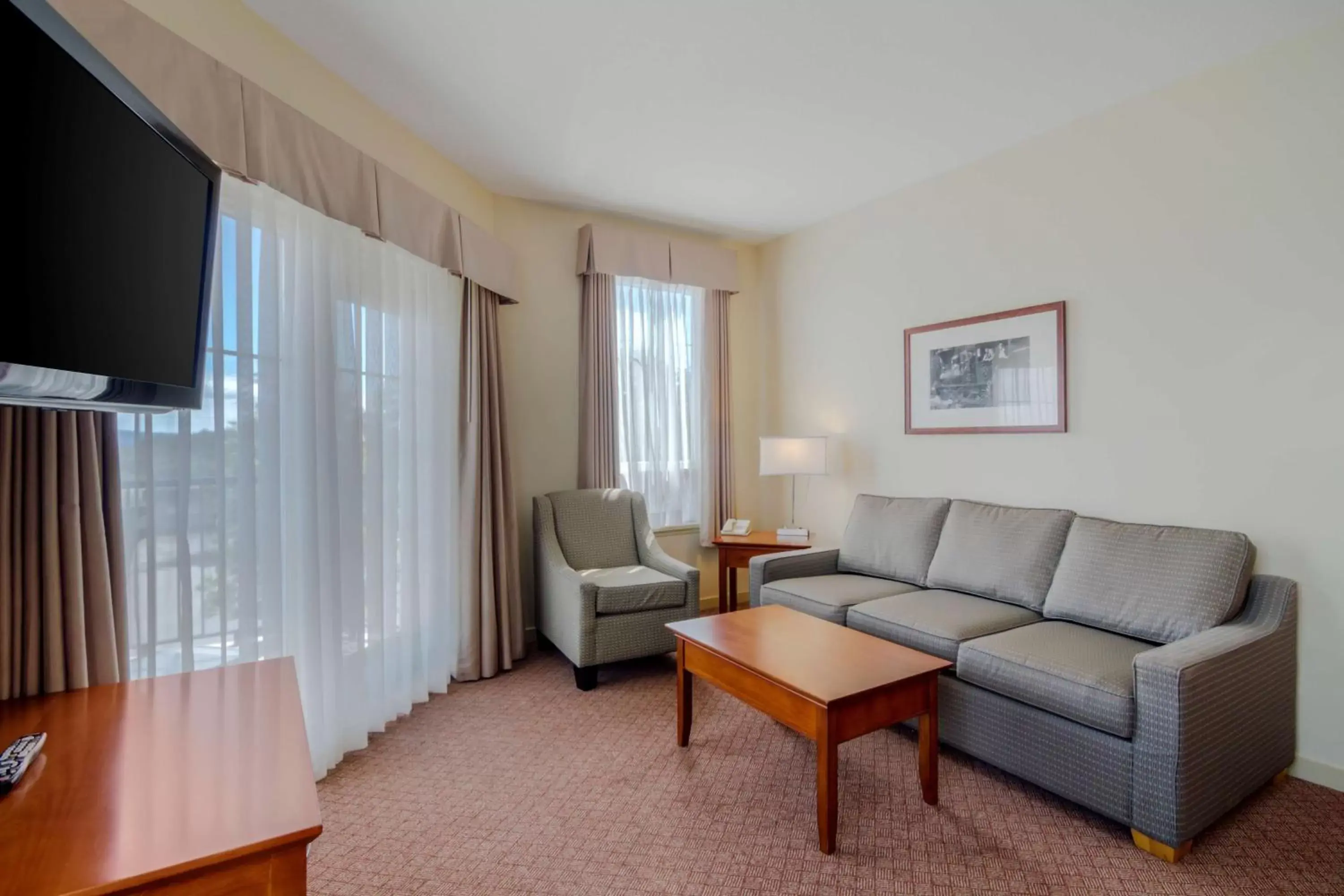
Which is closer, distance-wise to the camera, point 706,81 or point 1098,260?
point 706,81

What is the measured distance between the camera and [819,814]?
192 cm

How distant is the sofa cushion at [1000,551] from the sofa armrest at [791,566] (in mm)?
589

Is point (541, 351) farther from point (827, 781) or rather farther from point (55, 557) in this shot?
point (827, 781)

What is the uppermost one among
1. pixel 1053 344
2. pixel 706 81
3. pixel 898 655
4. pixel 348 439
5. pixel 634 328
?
pixel 706 81

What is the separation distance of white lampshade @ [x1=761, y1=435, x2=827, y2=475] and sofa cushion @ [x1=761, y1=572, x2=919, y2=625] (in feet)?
2.37

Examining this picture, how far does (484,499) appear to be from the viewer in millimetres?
3396

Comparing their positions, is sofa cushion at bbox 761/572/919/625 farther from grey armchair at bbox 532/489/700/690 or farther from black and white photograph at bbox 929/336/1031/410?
black and white photograph at bbox 929/336/1031/410

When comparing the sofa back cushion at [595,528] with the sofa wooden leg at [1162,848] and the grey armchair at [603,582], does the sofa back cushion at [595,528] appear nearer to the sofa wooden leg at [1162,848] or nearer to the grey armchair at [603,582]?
the grey armchair at [603,582]

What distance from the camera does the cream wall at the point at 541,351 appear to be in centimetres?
387

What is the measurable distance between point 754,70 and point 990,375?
1919mm

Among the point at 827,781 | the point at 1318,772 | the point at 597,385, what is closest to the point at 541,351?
the point at 597,385

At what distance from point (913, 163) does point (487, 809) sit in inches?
140

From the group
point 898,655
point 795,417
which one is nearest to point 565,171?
point 795,417

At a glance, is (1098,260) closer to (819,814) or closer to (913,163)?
(913,163)
